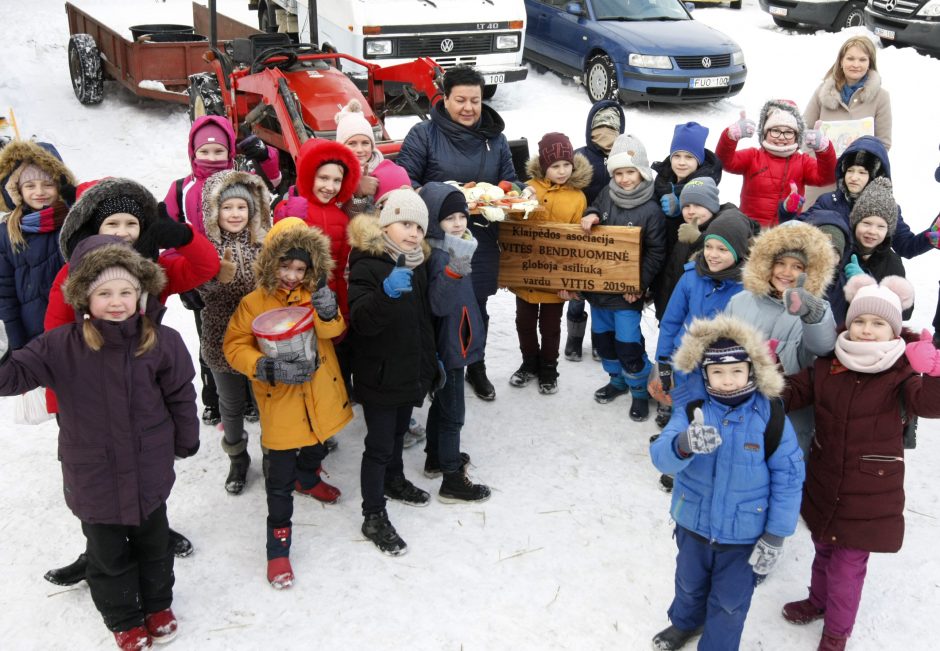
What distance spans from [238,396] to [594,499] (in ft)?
6.73

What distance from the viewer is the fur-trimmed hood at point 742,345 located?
3320mm

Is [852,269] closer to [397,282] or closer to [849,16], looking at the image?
[397,282]

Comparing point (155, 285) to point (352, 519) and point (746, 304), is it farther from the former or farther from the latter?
point (746, 304)

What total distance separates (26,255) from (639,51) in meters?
9.73

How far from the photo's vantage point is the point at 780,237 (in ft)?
13.0

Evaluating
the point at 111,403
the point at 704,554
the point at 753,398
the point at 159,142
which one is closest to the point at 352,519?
the point at 111,403

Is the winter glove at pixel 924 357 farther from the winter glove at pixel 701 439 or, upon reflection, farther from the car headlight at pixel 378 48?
the car headlight at pixel 378 48

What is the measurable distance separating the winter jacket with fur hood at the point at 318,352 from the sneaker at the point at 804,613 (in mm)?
2299

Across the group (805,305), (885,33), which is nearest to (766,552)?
(805,305)

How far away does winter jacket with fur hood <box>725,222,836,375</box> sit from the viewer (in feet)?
12.6

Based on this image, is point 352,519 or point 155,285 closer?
point 155,285

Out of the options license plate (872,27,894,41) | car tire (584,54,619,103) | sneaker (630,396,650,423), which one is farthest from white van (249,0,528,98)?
license plate (872,27,894,41)

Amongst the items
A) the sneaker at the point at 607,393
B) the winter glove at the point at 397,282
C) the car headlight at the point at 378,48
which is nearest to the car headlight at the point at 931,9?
the car headlight at the point at 378,48

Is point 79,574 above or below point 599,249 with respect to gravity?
below
